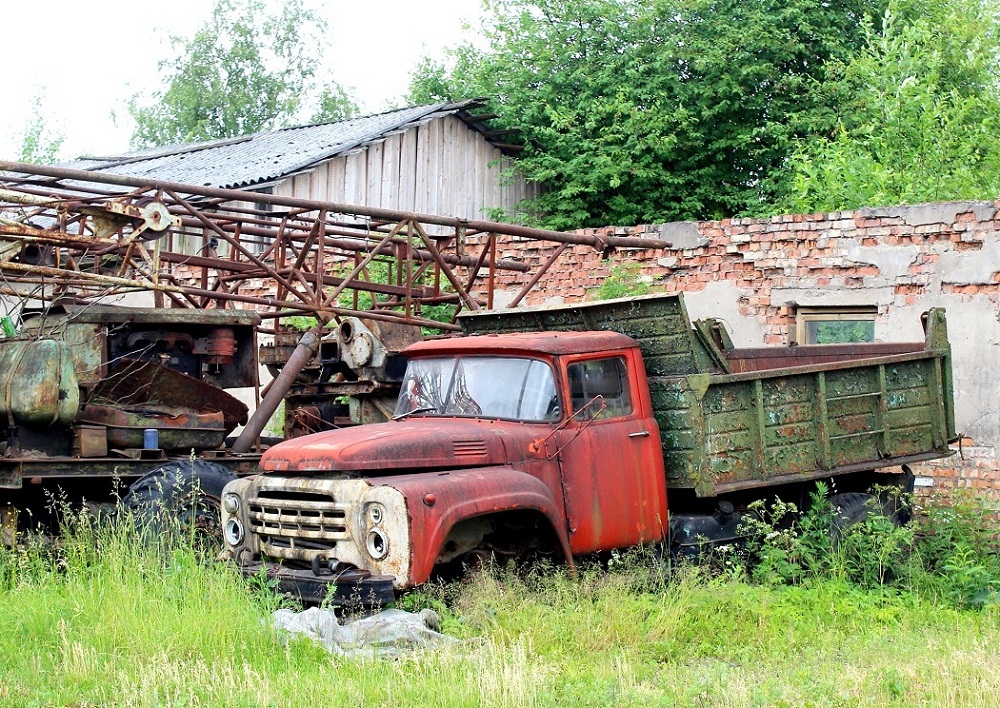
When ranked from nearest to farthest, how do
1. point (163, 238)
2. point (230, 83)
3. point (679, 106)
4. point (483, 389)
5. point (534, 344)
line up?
point (534, 344)
point (483, 389)
point (163, 238)
point (679, 106)
point (230, 83)

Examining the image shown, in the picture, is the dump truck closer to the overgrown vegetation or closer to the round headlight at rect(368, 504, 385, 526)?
the round headlight at rect(368, 504, 385, 526)

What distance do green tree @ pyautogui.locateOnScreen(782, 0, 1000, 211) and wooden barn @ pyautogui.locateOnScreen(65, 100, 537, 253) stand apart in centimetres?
605

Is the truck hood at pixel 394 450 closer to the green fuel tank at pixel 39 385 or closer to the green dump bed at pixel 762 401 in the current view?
the green dump bed at pixel 762 401

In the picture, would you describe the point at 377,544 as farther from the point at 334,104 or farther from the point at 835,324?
the point at 334,104

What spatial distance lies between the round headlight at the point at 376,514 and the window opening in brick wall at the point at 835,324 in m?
7.38

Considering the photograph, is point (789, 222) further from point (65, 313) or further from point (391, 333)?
point (65, 313)

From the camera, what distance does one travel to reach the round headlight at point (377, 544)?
7.01m

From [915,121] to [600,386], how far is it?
12.3 metres

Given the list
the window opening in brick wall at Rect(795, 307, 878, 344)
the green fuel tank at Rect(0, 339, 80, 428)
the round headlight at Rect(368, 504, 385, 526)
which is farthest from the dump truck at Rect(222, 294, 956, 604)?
the window opening in brick wall at Rect(795, 307, 878, 344)

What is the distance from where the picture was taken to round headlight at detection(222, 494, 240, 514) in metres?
8.01

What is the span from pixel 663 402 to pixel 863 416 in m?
1.92

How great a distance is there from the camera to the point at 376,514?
23.2 feet

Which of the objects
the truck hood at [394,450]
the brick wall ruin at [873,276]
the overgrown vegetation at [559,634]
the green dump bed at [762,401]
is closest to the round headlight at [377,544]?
the overgrown vegetation at [559,634]

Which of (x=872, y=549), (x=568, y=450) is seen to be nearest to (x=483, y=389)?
(x=568, y=450)
